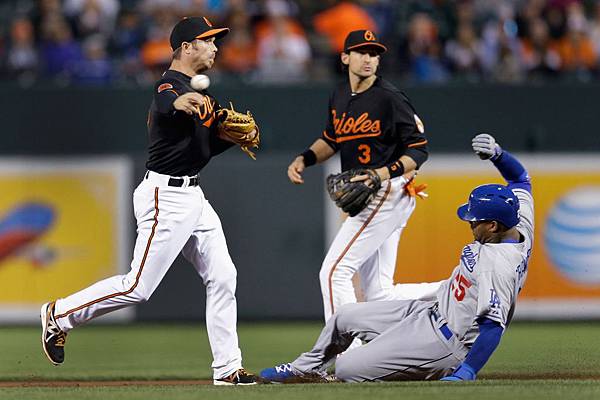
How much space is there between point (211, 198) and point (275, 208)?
588 mm

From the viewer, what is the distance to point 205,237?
Result: 20.1 ft

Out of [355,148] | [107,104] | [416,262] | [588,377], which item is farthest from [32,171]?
[588,377]

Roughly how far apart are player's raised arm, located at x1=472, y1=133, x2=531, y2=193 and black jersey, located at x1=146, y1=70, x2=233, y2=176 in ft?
4.78

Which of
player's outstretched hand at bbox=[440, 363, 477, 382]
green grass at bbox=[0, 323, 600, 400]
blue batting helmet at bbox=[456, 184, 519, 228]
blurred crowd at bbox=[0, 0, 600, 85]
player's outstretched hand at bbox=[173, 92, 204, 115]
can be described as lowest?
green grass at bbox=[0, 323, 600, 400]

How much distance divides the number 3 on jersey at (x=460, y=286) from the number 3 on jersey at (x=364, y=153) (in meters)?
1.31

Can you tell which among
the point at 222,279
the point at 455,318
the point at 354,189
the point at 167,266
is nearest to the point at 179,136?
the point at 167,266

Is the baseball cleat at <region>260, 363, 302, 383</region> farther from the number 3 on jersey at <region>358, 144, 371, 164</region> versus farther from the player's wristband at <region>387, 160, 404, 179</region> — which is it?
the number 3 on jersey at <region>358, 144, 371, 164</region>

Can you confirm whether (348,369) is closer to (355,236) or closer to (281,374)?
(281,374)

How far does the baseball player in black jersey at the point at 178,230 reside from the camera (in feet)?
19.5

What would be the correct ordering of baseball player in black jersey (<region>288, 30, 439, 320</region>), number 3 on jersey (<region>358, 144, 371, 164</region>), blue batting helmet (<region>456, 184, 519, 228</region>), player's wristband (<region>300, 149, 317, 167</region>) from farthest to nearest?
player's wristband (<region>300, 149, 317, 167</region>)
number 3 on jersey (<region>358, 144, 371, 164</region>)
baseball player in black jersey (<region>288, 30, 439, 320</region>)
blue batting helmet (<region>456, 184, 519, 228</region>)

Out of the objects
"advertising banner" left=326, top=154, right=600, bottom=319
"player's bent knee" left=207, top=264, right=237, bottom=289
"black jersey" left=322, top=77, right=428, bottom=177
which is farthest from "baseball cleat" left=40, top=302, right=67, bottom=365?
"advertising banner" left=326, top=154, right=600, bottom=319

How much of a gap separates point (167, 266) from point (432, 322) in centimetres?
145

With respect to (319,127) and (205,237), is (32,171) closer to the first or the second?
(319,127)

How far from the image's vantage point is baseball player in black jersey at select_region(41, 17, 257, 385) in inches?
234
